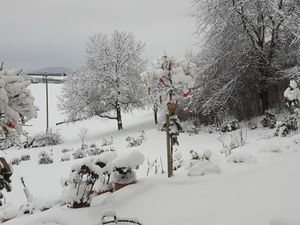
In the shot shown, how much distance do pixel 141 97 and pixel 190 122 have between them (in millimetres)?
7290

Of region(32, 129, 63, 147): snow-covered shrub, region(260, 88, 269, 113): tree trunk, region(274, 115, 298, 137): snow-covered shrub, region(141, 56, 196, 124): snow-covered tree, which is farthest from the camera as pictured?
region(32, 129, 63, 147): snow-covered shrub

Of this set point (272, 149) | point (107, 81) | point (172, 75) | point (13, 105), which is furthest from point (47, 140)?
point (13, 105)

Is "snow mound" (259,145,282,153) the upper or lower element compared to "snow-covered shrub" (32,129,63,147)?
upper

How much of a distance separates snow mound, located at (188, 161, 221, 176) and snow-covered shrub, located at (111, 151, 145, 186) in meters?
0.80

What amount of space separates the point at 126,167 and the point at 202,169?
1.09m

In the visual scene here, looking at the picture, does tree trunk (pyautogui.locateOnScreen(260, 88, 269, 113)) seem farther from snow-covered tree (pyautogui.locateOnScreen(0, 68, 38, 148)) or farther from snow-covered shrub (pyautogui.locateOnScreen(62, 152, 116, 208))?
snow-covered tree (pyautogui.locateOnScreen(0, 68, 38, 148))

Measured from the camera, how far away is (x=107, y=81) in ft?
75.8

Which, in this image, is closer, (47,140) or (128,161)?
(128,161)

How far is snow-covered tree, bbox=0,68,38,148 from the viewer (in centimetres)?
259

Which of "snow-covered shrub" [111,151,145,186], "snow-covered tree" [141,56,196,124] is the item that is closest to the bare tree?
"snow-covered tree" [141,56,196,124]

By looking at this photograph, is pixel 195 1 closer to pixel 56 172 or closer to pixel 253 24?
pixel 253 24

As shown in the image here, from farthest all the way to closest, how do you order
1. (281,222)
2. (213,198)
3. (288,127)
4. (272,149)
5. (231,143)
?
(288,127) < (231,143) < (272,149) < (213,198) < (281,222)

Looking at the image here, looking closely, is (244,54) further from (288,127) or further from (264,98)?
(288,127)

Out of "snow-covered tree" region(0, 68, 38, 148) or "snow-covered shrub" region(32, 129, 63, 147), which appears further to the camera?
"snow-covered shrub" region(32, 129, 63, 147)
